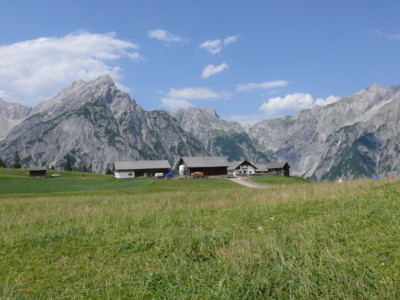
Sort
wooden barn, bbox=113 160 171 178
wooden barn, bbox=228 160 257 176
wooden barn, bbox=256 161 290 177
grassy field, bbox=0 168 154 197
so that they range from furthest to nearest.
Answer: wooden barn, bbox=256 161 290 177, wooden barn, bbox=228 160 257 176, wooden barn, bbox=113 160 171 178, grassy field, bbox=0 168 154 197

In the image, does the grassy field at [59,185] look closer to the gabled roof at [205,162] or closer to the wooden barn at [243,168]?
the gabled roof at [205,162]

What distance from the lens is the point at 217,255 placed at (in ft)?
35.4

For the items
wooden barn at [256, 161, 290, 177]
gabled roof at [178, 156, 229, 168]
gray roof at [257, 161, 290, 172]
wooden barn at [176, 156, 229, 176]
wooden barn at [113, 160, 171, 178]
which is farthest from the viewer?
gray roof at [257, 161, 290, 172]

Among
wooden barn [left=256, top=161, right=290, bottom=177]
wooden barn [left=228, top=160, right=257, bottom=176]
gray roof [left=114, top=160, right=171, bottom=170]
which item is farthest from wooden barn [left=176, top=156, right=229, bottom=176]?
wooden barn [left=256, top=161, right=290, bottom=177]

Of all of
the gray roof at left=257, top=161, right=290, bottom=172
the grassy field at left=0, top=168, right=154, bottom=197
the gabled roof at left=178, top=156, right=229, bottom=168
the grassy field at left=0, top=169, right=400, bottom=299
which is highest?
the gabled roof at left=178, top=156, right=229, bottom=168

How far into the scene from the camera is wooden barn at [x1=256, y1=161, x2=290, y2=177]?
16275 centimetres

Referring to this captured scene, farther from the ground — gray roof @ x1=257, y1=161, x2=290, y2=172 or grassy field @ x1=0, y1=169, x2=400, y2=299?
gray roof @ x1=257, y1=161, x2=290, y2=172

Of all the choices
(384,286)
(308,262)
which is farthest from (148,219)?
(384,286)

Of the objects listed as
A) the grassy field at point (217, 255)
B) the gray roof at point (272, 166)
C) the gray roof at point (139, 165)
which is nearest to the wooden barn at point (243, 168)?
the gray roof at point (272, 166)

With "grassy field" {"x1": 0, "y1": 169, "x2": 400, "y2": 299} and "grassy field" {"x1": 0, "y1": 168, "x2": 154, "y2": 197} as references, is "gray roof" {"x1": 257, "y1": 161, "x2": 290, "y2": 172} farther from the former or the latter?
"grassy field" {"x1": 0, "y1": 169, "x2": 400, "y2": 299}

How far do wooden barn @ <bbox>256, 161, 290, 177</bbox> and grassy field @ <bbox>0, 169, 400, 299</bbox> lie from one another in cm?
14562

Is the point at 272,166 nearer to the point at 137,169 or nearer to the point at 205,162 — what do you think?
the point at 205,162

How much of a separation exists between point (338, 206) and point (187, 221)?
28.5 ft

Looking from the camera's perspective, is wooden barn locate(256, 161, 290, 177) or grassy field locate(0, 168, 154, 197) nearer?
grassy field locate(0, 168, 154, 197)
